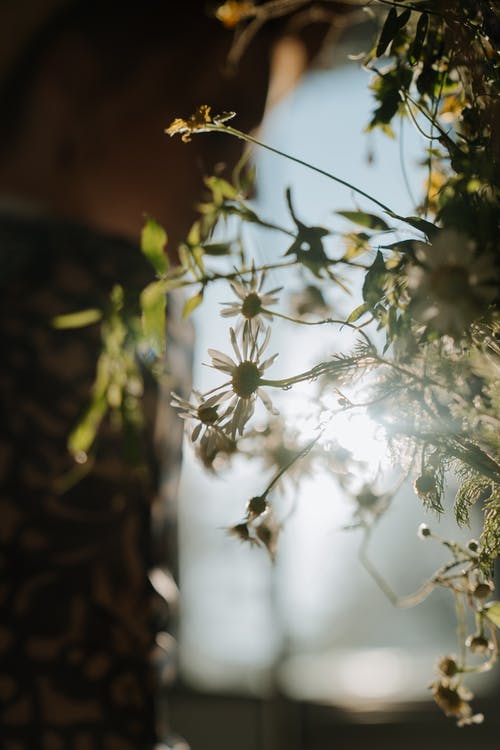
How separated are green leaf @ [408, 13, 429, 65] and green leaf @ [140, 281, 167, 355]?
137 mm

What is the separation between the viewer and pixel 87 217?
91 centimetres

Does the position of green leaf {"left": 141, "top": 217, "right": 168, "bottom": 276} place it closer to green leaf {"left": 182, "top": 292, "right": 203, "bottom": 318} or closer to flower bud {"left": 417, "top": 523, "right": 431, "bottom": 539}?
green leaf {"left": 182, "top": 292, "right": 203, "bottom": 318}

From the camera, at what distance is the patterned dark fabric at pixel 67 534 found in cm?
65

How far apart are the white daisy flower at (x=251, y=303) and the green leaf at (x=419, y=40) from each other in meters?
0.10

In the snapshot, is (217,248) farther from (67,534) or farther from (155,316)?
Answer: (67,534)

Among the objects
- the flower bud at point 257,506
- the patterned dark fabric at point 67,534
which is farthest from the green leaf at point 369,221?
the patterned dark fabric at point 67,534

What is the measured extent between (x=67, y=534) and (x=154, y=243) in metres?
0.44

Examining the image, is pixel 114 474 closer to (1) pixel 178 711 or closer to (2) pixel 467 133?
(2) pixel 467 133

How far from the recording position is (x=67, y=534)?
698 mm

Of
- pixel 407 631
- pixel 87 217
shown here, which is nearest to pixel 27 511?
pixel 87 217

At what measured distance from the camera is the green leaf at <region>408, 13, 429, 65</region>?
0.97 feet

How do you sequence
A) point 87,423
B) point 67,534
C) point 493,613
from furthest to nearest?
1. point 67,534
2. point 87,423
3. point 493,613

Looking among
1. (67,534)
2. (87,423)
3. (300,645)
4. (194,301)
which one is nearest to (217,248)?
(194,301)

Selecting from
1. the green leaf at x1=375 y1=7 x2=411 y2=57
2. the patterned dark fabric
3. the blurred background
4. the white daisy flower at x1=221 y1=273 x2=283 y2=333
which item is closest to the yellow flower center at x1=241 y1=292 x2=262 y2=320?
the white daisy flower at x1=221 y1=273 x2=283 y2=333
